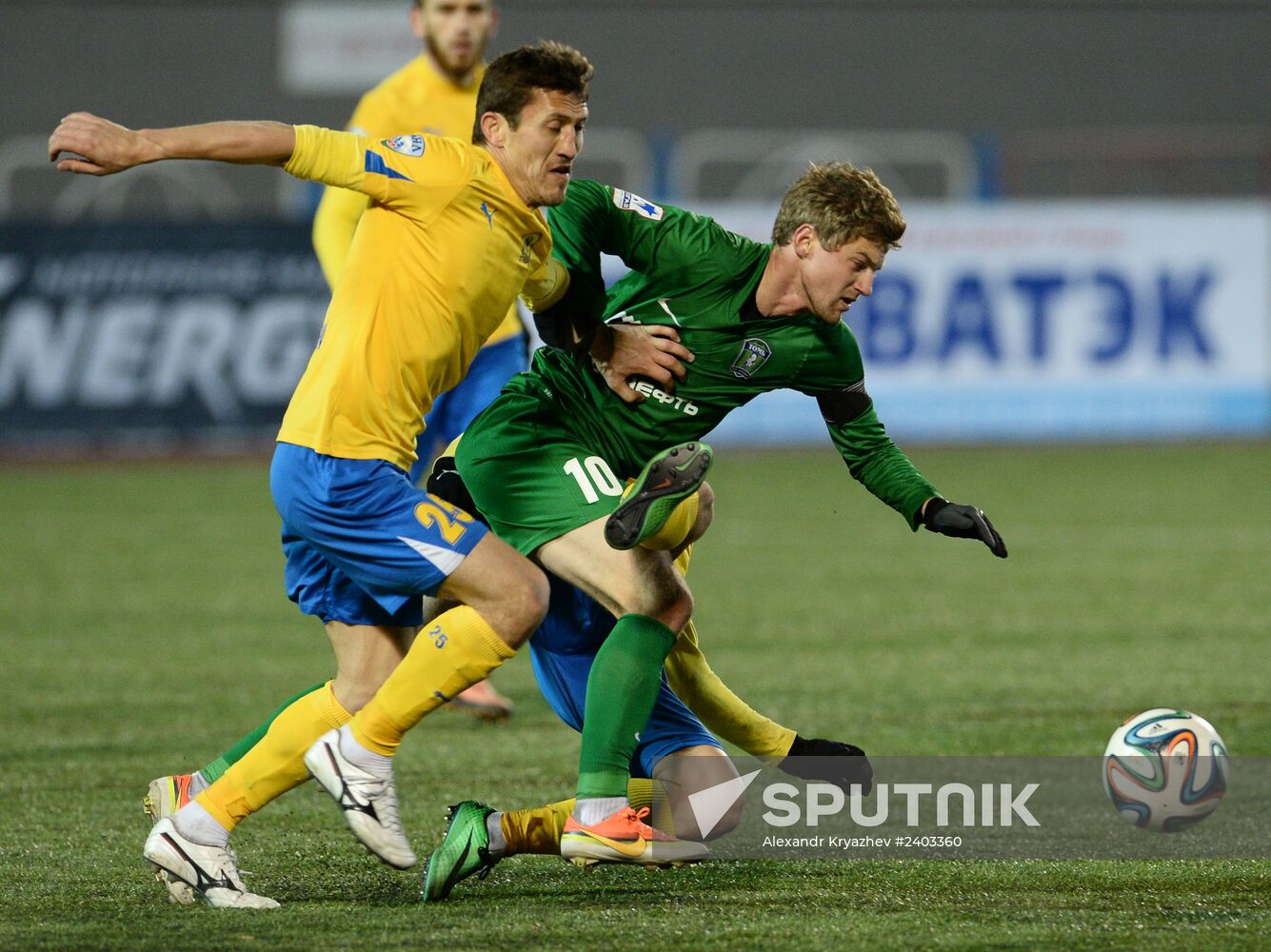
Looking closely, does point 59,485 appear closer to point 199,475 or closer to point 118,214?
point 199,475

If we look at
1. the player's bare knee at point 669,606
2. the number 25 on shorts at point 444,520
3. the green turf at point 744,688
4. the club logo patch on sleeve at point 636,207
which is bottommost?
the green turf at point 744,688

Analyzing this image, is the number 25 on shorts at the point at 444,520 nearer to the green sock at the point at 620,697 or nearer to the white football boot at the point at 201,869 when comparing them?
the green sock at the point at 620,697

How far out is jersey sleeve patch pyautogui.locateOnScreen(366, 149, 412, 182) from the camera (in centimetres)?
388

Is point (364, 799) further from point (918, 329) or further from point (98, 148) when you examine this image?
point (918, 329)

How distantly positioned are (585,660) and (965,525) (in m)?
0.97

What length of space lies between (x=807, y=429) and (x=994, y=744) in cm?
1047

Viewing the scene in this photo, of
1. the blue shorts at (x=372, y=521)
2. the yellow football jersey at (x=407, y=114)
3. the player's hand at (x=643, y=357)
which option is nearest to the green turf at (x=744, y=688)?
the blue shorts at (x=372, y=521)

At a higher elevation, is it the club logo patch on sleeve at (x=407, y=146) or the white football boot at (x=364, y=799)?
the club logo patch on sleeve at (x=407, y=146)

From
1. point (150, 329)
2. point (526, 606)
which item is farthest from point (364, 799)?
point (150, 329)

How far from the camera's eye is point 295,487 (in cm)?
391

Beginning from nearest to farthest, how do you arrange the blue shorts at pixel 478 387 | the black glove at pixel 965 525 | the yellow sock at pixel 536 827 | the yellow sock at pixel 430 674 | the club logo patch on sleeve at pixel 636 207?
the yellow sock at pixel 430 674, the yellow sock at pixel 536 827, the black glove at pixel 965 525, the club logo patch on sleeve at pixel 636 207, the blue shorts at pixel 478 387

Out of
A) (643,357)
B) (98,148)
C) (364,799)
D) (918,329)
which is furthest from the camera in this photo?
(918,329)

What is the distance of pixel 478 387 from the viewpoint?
6.29 m

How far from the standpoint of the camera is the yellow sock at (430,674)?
3.80m
